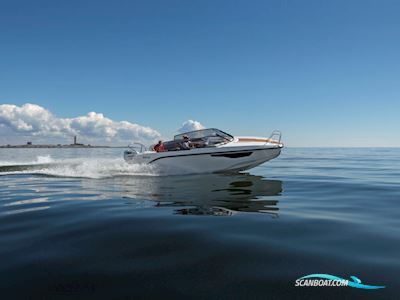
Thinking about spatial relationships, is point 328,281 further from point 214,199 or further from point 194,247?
point 214,199

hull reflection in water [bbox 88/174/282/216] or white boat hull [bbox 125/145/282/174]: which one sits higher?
white boat hull [bbox 125/145/282/174]

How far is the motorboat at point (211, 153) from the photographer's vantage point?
15375 mm

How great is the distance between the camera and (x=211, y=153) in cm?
1555

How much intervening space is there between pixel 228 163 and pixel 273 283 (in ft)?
41.4

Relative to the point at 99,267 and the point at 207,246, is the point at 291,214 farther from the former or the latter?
the point at 99,267

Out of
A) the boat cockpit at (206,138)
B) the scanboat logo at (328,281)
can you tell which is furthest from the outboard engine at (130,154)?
the scanboat logo at (328,281)

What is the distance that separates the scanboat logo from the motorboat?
12.0 m

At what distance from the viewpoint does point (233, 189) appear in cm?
1070

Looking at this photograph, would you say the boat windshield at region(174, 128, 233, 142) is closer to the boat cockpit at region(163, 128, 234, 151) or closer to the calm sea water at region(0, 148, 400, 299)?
the boat cockpit at region(163, 128, 234, 151)

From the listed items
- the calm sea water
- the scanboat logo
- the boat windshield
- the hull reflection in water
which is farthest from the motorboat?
the scanboat logo

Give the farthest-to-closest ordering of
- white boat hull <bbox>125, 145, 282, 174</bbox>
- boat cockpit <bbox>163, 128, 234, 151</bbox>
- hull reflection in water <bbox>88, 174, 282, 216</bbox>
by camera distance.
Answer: boat cockpit <bbox>163, 128, 234, 151</bbox> < white boat hull <bbox>125, 145, 282, 174</bbox> < hull reflection in water <bbox>88, 174, 282, 216</bbox>

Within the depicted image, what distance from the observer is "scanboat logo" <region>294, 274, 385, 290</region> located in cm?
311

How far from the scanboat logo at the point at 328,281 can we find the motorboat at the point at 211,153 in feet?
39.5

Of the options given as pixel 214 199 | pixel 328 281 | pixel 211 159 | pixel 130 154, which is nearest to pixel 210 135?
pixel 211 159
